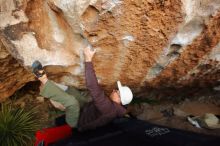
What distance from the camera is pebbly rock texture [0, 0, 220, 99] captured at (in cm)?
Result: 383

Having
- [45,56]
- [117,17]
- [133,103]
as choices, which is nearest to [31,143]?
[133,103]

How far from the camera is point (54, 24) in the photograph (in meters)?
4.16

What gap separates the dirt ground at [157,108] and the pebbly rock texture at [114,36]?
1269 mm

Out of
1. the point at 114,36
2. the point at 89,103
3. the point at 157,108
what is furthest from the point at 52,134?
the point at 157,108

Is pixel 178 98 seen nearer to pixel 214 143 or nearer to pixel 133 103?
pixel 133 103

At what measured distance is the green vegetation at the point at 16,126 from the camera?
6.00m

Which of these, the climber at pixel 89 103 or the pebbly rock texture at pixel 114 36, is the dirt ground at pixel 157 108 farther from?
the climber at pixel 89 103

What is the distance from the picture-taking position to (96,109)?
4211 millimetres

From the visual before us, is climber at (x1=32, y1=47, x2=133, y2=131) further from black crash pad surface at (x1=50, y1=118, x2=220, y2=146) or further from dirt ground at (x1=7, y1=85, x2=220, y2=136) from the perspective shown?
dirt ground at (x1=7, y1=85, x2=220, y2=136)

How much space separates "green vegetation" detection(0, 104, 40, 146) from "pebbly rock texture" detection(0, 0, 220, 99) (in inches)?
42.9

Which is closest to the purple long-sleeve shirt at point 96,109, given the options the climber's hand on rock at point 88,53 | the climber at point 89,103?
the climber at point 89,103

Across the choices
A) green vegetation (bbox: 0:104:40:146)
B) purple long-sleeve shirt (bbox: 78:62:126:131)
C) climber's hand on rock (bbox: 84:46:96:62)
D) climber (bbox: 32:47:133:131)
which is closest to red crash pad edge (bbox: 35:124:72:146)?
climber (bbox: 32:47:133:131)

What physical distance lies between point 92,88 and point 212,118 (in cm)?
292

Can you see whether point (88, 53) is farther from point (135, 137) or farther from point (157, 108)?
point (157, 108)
